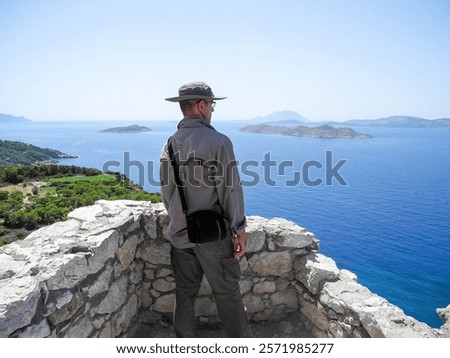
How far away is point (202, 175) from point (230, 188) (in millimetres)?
254

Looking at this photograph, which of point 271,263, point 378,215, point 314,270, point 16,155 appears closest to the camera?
point 314,270

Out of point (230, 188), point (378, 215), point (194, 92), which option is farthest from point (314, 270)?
point (378, 215)

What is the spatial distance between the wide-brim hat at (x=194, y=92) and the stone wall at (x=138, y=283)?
148 cm

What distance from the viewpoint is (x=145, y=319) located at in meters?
3.96

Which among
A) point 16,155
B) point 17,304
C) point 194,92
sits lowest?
point 16,155

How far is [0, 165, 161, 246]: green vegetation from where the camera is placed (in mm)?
11414

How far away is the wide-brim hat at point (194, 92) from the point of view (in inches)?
107

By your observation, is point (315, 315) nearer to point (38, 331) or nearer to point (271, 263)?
point (271, 263)

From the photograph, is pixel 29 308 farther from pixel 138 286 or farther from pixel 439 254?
pixel 439 254

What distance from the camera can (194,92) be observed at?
272 centimetres

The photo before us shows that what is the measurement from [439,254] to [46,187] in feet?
134

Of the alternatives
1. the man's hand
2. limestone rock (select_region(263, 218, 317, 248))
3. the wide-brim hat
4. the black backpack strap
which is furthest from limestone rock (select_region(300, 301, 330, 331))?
the wide-brim hat

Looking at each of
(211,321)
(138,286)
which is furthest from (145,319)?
(211,321)

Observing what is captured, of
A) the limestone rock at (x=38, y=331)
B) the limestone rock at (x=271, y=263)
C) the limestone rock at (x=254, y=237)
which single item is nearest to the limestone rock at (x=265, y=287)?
the limestone rock at (x=271, y=263)
